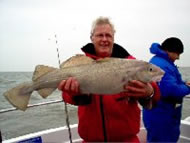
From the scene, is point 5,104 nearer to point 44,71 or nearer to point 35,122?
point 35,122

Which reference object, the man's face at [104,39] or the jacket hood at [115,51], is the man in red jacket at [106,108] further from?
the jacket hood at [115,51]

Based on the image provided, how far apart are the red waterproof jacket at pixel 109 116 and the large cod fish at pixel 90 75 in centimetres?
21

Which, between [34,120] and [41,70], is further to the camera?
[34,120]

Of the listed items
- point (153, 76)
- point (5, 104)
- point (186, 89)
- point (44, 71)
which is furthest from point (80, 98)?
point (5, 104)

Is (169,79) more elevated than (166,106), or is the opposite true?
(169,79)

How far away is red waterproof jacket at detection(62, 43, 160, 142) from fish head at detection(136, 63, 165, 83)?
0.53 ft

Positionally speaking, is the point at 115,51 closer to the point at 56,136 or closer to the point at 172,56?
the point at 172,56

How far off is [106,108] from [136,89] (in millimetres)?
436

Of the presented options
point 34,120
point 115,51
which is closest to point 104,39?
point 115,51

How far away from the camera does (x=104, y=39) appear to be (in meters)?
3.09

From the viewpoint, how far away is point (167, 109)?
4.32 meters

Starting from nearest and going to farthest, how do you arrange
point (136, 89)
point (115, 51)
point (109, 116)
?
point (136, 89)
point (109, 116)
point (115, 51)

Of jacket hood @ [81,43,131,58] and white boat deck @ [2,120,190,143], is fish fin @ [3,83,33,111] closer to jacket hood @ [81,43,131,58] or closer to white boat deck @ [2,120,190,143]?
jacket hood @ [81,43,131,58]

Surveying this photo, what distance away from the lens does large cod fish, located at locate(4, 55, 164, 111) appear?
113 inches
